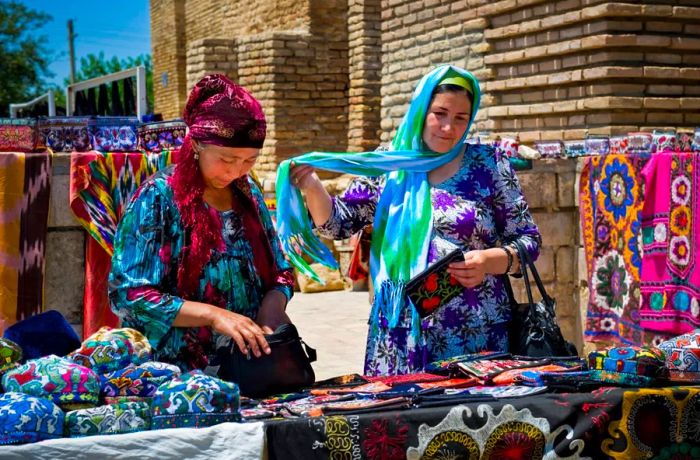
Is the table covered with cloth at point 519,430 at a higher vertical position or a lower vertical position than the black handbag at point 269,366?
lower

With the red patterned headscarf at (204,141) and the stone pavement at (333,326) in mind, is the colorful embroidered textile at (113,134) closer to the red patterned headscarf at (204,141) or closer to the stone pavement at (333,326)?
the stone pavement at (333,326)

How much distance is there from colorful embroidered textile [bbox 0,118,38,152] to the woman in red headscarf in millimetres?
2342

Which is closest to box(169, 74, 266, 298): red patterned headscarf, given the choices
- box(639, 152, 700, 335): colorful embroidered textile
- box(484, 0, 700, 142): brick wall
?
box(639, 152, 700, 335): colorful embroidered textile

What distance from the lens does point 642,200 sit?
591 cm

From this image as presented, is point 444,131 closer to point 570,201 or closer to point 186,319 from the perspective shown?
point 186,319

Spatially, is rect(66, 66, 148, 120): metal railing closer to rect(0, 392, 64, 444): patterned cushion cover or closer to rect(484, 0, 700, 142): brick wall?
rect(0, 392, 64, 444): patterned cushion cover

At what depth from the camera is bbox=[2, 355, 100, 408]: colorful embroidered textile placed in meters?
2.36

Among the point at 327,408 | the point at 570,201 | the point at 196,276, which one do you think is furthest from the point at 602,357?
the point at 570,201

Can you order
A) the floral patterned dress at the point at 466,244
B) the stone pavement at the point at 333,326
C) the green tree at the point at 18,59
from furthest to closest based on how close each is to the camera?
1. the green tree at the point at 18,59
2. the stone pavement at the point at 333,326
3. the floral patterned dress at the point at 466,244

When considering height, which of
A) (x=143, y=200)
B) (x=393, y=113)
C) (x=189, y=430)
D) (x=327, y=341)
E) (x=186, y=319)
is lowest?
(x=327, y=341)

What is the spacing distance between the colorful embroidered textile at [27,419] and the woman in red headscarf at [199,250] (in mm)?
465

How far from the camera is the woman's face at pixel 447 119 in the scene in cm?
335

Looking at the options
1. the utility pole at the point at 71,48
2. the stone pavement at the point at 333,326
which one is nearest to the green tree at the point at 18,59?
the utility pole at the point at 71,48

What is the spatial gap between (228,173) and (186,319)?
408 millimetres
